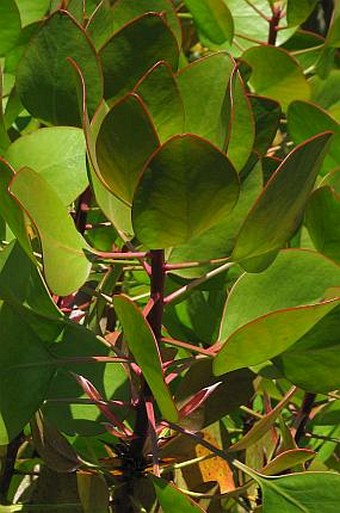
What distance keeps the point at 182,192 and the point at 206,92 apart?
108 mm

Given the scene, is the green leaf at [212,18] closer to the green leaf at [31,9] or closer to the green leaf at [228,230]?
the green leaf at [31,9]

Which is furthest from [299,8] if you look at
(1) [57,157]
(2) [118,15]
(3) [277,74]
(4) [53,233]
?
(4) [53,233]

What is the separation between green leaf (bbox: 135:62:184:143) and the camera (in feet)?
2.19

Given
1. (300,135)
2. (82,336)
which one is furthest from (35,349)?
(300,135)

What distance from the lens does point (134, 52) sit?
0.78m

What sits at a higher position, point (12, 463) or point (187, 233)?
point (187, 233)

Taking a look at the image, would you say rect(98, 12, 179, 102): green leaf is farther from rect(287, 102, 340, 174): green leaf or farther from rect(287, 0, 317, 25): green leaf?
rect(287, 0, 317, 25): green leaf

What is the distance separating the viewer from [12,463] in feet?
3.09

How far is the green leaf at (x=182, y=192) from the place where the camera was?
612 millimetres

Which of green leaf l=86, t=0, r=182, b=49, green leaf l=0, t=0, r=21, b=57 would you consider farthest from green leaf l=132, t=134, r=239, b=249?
green leaf l=0, t=0, r=21, b=57

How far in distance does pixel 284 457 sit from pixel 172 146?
278 mm

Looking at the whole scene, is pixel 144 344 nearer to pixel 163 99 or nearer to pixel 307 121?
pixel 163 99

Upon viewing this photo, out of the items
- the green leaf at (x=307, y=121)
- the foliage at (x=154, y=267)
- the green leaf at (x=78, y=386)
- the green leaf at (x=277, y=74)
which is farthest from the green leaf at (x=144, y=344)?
the green leaf at (x=277, y=74)

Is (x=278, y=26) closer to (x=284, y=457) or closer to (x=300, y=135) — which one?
(x=300, y=135)
